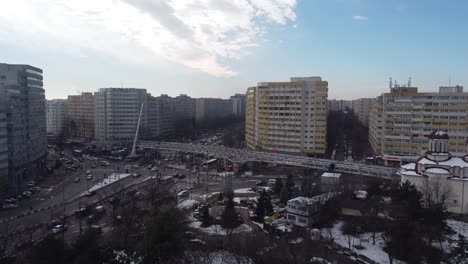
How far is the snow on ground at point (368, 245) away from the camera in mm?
16408

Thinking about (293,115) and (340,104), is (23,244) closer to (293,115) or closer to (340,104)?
(293,115)

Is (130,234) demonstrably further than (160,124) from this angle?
No

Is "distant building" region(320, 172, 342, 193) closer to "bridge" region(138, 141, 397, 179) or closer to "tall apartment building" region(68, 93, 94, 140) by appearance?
"bridge" region(138, 141, 397, 179)

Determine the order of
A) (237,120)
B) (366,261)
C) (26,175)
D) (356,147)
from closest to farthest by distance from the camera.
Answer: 1. (366,261)
2. (26,175)
3. (356,147)
4. (237,120)

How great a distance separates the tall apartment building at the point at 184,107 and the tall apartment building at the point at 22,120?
156ft

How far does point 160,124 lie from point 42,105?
28.9m

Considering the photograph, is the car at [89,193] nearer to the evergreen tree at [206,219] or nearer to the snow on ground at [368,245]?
the evergreen tree at [206,219]

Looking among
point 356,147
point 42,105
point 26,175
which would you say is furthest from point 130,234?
point 356,147

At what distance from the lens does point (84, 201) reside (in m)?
24.1

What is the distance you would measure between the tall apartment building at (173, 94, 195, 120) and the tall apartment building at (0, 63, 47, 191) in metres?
47.7

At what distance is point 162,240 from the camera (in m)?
12.7

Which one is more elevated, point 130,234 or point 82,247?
point 82,247

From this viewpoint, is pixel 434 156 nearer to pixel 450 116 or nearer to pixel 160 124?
pixel 450 116

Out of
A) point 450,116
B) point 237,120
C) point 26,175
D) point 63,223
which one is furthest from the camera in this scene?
point 237,120
